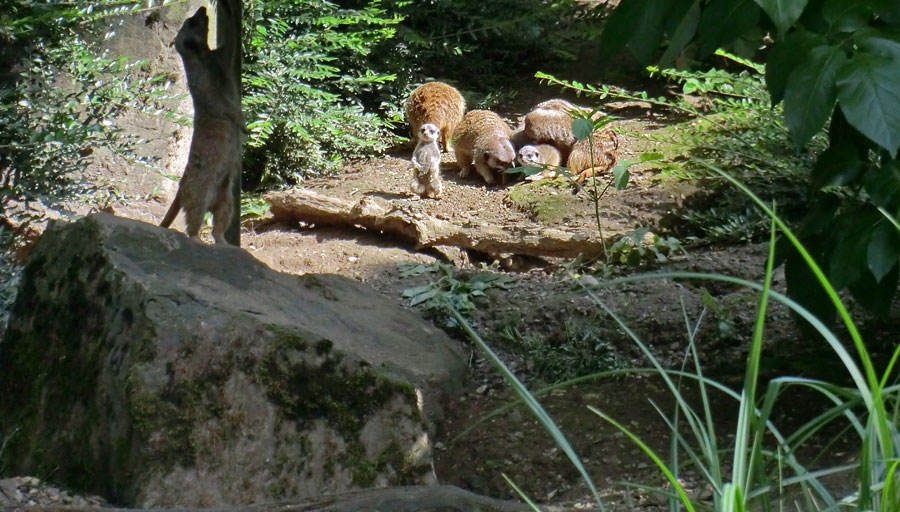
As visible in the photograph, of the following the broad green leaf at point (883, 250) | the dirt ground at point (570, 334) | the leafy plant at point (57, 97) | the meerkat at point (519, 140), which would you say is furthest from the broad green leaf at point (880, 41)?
the meerkat at point (519, 140)

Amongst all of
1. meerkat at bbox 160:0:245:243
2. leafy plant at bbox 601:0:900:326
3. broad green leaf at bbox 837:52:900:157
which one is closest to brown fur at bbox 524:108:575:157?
meerkat at bbox 160:0:245:243

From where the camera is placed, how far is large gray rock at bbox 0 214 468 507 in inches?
112

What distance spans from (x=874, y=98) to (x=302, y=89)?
7321 millimetres

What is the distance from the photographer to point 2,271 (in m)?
4.46

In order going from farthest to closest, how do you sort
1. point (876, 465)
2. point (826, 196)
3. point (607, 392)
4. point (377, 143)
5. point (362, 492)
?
point (377, 143)
point (607, 392)
point (826, 196)
point (362, 492)
point (876, 465)

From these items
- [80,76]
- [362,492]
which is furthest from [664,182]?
[362,492]

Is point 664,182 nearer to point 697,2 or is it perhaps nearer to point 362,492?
point 697,2

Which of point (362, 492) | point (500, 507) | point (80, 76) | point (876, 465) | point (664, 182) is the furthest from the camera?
point (664, 182)

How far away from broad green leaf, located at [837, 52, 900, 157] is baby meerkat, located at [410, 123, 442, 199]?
6062 millimetres

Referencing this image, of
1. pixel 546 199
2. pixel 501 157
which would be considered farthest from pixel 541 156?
pixel 546 199

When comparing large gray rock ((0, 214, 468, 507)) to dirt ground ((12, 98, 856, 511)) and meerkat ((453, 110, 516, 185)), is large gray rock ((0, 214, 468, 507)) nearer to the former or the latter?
dirt ground ((12, 98, 856, 511))

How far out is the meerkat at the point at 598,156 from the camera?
8.27m

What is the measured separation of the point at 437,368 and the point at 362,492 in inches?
60.4

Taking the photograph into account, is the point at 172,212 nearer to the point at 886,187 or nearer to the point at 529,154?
the point at 886,187
